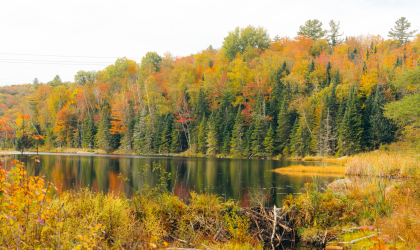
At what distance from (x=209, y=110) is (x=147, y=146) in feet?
49.6

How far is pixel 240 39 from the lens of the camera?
79.9m

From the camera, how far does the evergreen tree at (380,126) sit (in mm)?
46000

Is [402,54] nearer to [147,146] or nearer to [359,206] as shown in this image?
[147,146]

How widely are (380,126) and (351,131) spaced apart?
4.39 metres

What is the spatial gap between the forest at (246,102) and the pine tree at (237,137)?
19 cm

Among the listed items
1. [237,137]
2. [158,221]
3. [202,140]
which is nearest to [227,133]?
[237,137]

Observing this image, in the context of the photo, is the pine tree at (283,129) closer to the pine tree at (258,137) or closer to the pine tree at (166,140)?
the pine tree at (258,137)

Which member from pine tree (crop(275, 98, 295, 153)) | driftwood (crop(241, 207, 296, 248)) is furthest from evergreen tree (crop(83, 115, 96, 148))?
driftwood (crop(241, 207, 296, 248))

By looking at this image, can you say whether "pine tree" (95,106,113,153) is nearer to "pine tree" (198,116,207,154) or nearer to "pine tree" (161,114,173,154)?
"pine tree" (161,114,173,154)

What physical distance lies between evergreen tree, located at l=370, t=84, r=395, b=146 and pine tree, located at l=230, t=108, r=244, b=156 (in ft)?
69.8

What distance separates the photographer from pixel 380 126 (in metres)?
46.2

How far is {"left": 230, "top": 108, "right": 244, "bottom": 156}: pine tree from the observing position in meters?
55.3

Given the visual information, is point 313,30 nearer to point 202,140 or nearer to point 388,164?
point 202,140

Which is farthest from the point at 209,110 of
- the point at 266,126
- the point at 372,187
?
the point at 372,187
